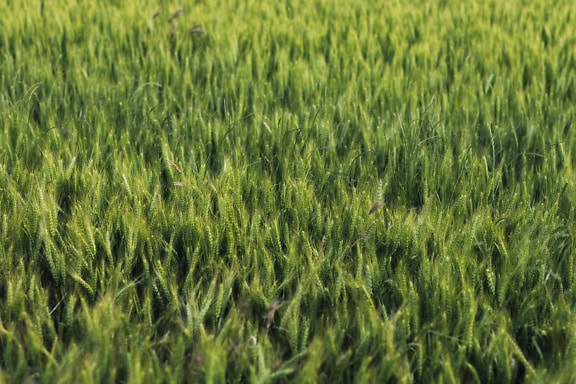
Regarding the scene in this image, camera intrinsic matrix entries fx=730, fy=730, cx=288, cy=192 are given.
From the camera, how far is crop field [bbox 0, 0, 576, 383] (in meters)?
1.16

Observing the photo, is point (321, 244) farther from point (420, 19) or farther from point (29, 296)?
point (420, 19)

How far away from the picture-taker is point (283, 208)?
1556 millimetres

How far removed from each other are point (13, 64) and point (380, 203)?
4.92 ft

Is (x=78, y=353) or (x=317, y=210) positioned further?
(x=317, y=210)

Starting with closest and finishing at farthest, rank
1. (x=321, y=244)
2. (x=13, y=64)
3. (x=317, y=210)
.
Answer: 1. (x=321, y=244)
2. (x=317, y=210)
3. (x=13, y=64)

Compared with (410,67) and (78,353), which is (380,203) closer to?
(78,353)

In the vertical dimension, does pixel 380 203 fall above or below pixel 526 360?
above

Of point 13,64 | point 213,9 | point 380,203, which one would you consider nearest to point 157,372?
point 380,203

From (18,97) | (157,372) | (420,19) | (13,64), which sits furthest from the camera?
(420,19)

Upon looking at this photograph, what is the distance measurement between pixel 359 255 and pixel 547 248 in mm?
369

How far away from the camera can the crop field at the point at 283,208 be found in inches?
45.7

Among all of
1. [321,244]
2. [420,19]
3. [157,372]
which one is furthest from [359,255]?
[420,19]

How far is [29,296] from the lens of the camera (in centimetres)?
126

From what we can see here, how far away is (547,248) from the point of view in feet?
4.59
